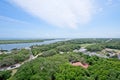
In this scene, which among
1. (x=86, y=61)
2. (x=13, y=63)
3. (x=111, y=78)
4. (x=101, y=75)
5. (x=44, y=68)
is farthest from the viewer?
(x=13, y=63)

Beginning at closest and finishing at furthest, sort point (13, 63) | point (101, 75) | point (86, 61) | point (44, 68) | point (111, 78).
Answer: point (111, 78)
point (101, 75)
point (44, 68)
point (86, 61)
point (13, 63)

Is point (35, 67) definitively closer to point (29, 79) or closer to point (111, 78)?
point (29, 79)

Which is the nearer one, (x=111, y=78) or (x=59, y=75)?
(x=111, y=78)

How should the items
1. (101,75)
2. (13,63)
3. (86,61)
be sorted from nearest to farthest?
(101,75) < (86,61) < (13,63)

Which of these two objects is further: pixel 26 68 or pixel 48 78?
pixel 26 68

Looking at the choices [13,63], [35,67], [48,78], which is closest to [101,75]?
[48,78]

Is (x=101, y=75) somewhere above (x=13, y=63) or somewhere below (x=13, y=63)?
above

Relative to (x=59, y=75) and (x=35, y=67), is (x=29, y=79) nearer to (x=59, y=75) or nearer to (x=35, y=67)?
(x=35, y=67)

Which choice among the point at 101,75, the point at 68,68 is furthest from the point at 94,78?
the point at 68,68

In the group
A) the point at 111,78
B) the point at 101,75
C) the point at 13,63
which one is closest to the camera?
the point at 111,78

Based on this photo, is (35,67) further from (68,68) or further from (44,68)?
Result: (68,68)
